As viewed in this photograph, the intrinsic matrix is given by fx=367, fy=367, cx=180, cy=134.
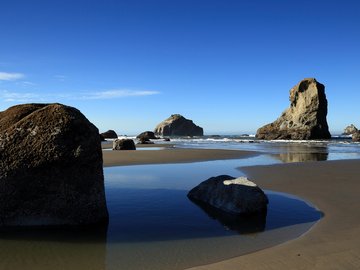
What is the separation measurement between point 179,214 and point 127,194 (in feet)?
9.47

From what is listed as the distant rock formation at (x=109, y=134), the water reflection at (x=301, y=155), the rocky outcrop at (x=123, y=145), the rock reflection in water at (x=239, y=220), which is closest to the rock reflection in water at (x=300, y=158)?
the water reflection at (x=301, y=155)

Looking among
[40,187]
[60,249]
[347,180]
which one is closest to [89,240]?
[60,249]

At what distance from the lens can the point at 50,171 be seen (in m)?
8.03

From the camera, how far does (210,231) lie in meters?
7.75

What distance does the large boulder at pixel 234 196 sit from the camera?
9320mm

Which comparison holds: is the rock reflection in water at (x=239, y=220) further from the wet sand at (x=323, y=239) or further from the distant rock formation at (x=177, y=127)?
the distant rock formation at (x=177, y=127)

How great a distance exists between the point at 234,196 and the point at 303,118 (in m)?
82.8

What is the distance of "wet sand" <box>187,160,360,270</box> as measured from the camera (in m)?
5.72

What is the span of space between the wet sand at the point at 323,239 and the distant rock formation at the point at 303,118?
7246 cm

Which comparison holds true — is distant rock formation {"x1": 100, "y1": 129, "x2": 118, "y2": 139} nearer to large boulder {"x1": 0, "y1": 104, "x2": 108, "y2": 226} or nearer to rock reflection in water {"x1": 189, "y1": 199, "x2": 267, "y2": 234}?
rock reflection in water {"x1": 189, "y1": 199, "x2": 267, "y2": 234}

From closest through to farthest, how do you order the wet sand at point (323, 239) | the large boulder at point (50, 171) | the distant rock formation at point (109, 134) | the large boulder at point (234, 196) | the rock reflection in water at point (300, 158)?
the wet sand at point (323, 239) < the large boulder at point (50, 171) < the large boulder at point (234, 196) < the rock reflection in water at point (300, 158) < the distant rock formation at point (109, 134)

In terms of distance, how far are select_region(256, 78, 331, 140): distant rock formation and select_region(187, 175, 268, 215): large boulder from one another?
7627 cm

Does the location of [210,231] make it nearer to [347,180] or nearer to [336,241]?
[336,241]

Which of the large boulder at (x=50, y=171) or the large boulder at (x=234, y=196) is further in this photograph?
the large boulder at (x=234, y=196)
